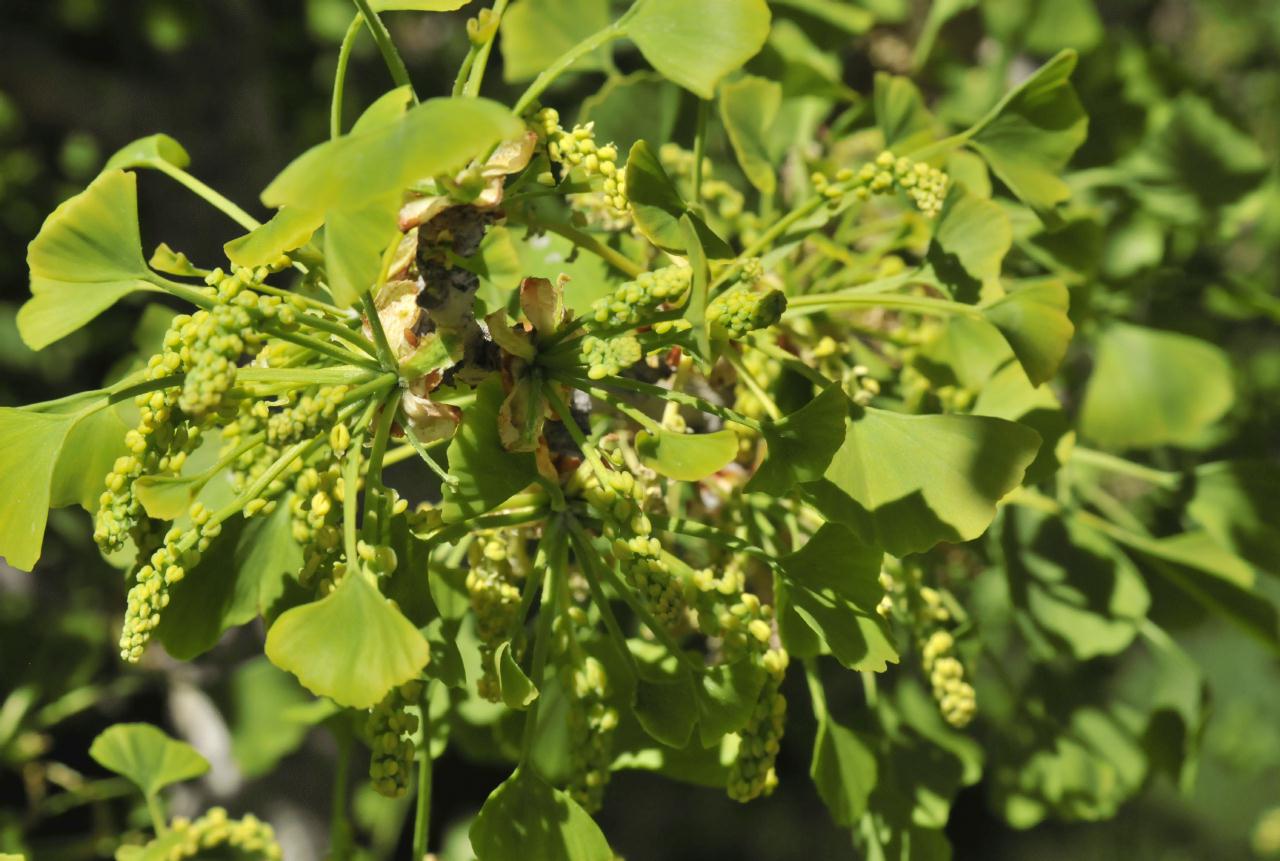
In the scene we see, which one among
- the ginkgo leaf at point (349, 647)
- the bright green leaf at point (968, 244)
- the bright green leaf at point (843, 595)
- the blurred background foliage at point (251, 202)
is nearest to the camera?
the ginkgo leaf at point (349, 647)

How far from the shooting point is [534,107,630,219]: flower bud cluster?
0.70 m

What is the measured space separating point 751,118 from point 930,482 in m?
0.41

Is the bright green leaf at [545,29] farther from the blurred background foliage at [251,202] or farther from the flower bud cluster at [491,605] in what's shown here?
the flower bud cluster at [491,605]

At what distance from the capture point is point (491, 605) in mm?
803

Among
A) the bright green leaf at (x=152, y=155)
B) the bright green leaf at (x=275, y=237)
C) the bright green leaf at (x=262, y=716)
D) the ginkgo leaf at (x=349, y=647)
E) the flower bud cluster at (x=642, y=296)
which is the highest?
the bright green leaf at (x=275, y=237)

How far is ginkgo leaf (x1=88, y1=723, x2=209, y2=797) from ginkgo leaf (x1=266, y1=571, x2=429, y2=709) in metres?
0.43

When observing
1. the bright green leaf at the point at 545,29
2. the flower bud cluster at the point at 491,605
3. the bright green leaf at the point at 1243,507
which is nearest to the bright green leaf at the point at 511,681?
the flower bud cluster at the point at 491,605

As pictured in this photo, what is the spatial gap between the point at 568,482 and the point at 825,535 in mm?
190

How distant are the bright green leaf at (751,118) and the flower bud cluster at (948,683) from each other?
426 mm

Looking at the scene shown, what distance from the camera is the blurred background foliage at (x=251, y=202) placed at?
1292 millimetres

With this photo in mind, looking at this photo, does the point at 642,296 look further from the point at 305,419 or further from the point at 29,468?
the point at 29,468

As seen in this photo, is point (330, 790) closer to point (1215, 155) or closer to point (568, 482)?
→ point (568, 482)

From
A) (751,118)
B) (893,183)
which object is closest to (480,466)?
(893,183)

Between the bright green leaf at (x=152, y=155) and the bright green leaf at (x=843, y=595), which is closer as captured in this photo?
the bright green leaf at (x=843, y=595)
